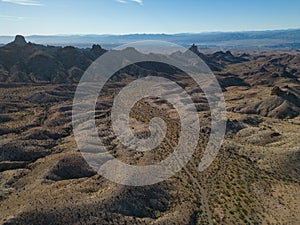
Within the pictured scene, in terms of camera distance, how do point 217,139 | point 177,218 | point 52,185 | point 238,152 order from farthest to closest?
point 217,139
point 238,152
point 52,185
point 177,218

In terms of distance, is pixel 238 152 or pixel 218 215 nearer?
pixel 218 215

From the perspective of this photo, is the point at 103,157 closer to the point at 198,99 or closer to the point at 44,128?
the point at 44,128

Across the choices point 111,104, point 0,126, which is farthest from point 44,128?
point 111,104

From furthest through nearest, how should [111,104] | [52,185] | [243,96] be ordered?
[243,96] → [111,104] → [52,185]

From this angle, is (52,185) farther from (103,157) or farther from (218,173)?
(218,173)

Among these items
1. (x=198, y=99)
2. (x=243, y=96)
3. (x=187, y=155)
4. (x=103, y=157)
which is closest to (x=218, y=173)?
(x=187, y=155)

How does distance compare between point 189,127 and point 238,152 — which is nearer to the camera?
point 238,152

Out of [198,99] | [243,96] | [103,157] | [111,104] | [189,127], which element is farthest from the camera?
[243,96]

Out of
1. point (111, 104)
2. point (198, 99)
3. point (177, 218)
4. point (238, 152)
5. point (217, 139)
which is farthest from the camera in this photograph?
point (198, 99)
